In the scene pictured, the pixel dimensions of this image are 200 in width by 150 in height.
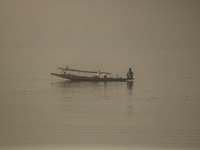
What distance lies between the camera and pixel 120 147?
2564 mm

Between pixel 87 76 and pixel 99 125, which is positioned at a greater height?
Answer: pixel 87 76

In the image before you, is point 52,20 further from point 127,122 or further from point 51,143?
point 51,143

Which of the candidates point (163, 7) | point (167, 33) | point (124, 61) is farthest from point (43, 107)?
point (124, 61)

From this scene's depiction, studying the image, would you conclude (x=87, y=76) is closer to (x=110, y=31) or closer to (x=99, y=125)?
(x=110, y=31)

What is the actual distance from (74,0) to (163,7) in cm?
142

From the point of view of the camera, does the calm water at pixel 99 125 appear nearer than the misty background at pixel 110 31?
Yes

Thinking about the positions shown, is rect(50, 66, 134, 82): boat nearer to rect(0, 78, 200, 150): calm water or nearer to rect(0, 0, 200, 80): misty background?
rect(0, 0, 200, 80): misty background

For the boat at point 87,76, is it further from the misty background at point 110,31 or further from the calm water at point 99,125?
the calm water at point 99,125

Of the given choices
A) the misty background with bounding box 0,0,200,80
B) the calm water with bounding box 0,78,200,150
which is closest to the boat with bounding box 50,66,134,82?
the misty background with bounding box 0,0,200,80

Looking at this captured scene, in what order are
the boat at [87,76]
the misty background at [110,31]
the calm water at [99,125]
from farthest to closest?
the boat at [87,76] → the misty background at [110,31] → the calm water at [99,125]

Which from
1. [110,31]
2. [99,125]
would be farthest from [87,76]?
[99,125]

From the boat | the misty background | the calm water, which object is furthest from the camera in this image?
the boat

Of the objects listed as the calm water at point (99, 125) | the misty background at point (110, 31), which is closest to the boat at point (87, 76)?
the misty background at point (110, 31)

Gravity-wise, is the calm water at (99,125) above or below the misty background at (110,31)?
below
